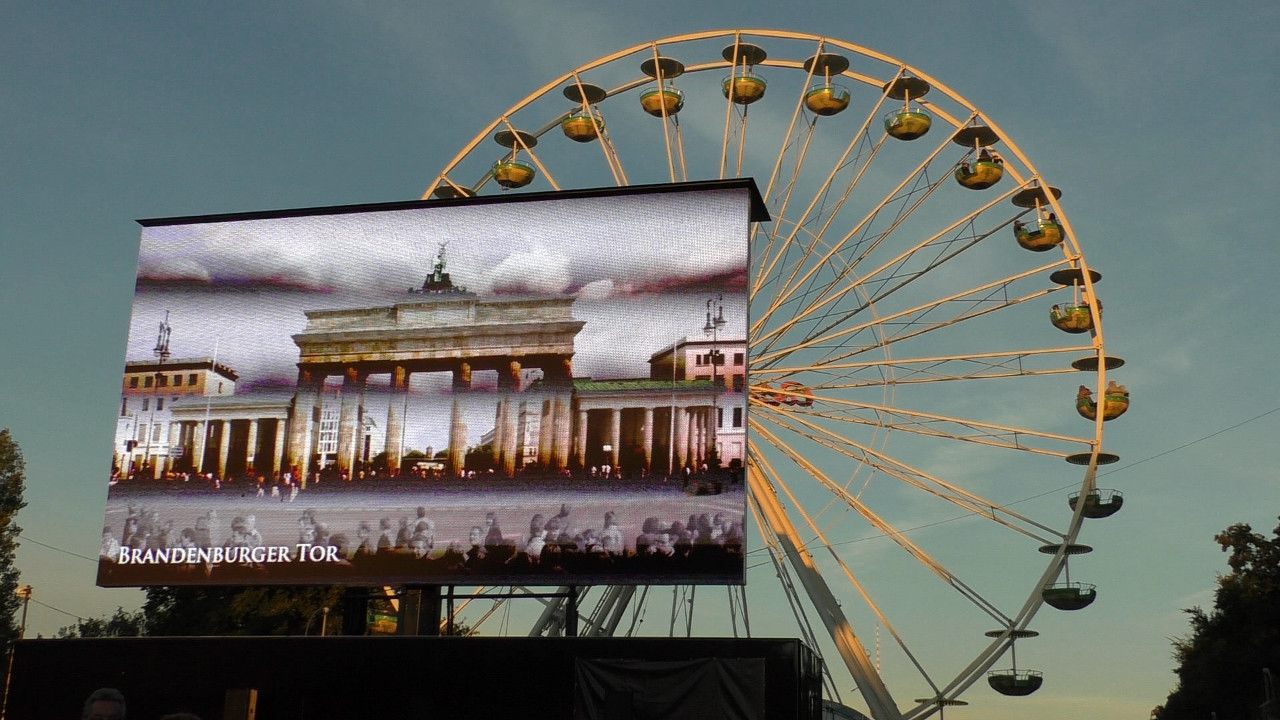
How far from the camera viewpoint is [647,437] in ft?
57.9

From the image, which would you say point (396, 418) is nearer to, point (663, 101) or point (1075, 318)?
point (663, 101)

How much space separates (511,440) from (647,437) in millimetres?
1784

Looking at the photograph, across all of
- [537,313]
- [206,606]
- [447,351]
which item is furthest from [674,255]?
[206,606]

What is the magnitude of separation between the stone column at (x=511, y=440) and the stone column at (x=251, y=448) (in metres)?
3.46

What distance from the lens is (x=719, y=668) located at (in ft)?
53.8

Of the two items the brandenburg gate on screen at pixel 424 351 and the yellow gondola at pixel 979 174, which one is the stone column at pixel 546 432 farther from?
the yellow gondola at pixel 979 174

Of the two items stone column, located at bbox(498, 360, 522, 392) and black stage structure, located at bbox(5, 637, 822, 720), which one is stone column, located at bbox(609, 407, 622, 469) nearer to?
stone column, located at bbox(498, 360, 522, 392)

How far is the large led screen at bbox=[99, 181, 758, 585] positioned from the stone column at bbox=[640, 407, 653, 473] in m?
0.04

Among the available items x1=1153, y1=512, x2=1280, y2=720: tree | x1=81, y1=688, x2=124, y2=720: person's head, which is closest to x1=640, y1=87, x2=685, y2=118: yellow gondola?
x1=81, y1=688, x2=124, y2=720: person's head

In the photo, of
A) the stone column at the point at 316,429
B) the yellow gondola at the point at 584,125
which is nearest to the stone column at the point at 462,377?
the stone column at the point at 316,429

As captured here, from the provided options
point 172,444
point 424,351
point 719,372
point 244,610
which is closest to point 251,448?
point 172,444

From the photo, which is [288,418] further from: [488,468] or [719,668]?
[719,668]

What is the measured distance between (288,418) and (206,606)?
2185 cm

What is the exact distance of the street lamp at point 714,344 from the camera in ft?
57.3
